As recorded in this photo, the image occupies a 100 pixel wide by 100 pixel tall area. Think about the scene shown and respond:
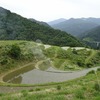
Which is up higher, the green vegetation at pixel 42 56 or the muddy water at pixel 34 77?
the green vegetation at pixel 42 56

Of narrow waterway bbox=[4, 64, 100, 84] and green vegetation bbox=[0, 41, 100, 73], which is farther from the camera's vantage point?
green vegetation bbox=[0, 41, 100, 73]

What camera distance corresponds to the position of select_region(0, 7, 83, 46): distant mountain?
13041 cm

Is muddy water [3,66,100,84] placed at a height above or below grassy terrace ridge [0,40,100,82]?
below

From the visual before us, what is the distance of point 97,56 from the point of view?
266 feet

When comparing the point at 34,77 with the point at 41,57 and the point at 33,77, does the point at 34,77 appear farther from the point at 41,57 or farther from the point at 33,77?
the point at 41,57

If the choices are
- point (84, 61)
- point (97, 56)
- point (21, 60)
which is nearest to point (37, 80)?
point (21, 60)

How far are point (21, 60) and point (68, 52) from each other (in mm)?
21822

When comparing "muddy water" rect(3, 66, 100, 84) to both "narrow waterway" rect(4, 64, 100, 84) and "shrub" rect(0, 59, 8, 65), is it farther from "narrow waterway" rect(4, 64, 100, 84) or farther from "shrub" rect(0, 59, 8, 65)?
"shrub" rect(0, 59, 8, 65)

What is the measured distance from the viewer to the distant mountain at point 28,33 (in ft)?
428

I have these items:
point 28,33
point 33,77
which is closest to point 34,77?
point 33,77

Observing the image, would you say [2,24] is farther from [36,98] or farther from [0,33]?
[36,98]

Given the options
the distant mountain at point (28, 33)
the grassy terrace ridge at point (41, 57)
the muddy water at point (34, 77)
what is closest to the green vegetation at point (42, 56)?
the grassy terrace ridge at point (41, 57)

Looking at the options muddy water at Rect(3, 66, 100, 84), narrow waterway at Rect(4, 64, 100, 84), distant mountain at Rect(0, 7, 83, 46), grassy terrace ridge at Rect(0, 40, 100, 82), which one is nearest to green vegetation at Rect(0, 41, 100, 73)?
grassy terrace ridge at Rect(0, 40, 100, 82)

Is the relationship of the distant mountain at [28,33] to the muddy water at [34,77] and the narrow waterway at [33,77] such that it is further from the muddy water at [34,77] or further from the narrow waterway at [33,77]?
the narrow waterway at [33,77]
